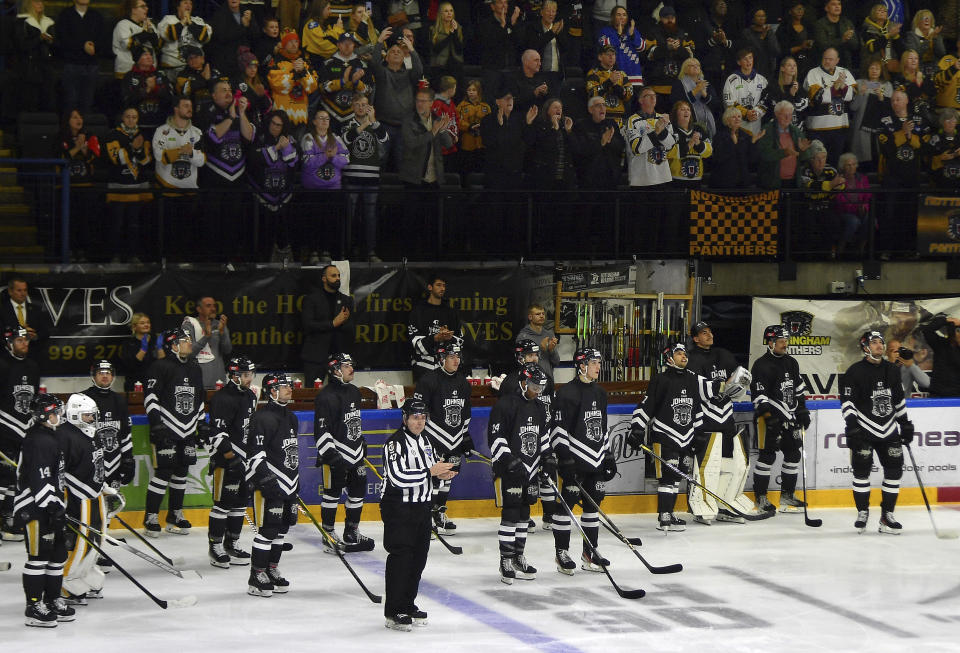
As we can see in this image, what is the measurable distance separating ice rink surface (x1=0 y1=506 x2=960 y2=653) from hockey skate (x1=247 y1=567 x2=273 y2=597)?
8 centimetres

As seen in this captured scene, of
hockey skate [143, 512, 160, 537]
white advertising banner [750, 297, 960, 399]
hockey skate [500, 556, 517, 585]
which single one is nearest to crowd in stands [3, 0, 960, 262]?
white advertising banner [750, 297, 960, 399]

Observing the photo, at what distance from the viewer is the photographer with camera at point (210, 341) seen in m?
16.5

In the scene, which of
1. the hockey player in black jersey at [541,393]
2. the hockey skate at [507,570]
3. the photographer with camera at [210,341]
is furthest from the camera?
the photographer with camera at [210,341]

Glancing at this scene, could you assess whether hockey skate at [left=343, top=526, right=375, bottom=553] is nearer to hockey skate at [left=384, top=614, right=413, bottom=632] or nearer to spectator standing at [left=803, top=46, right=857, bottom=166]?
hockey skate at [left=384, top=614, right=413, bottom=632]

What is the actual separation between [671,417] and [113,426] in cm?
573

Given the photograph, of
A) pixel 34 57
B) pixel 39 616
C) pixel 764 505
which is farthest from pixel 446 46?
pixel 39 616

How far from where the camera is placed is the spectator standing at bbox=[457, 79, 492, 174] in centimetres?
1861

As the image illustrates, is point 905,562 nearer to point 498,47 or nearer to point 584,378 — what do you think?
point 584,378

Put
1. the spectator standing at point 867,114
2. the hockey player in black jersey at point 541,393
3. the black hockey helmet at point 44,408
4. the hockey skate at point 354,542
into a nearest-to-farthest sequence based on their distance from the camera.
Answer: the black hockey helmet at point 44,408 < the hockey player in black jersey at point 541,393 < the hockey skate at point 354,542 < the spectator standing at point 867,114

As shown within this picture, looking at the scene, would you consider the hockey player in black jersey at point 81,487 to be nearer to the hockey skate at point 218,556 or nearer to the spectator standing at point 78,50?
the hockey skate at point 218,556

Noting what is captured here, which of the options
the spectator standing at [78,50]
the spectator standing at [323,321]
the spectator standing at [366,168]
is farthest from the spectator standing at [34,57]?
the spectator standing at [323,321]

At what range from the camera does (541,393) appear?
14578mm

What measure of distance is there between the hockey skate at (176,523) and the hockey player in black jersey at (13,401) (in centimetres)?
156

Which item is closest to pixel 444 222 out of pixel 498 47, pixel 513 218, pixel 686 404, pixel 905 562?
pixel 513 218
